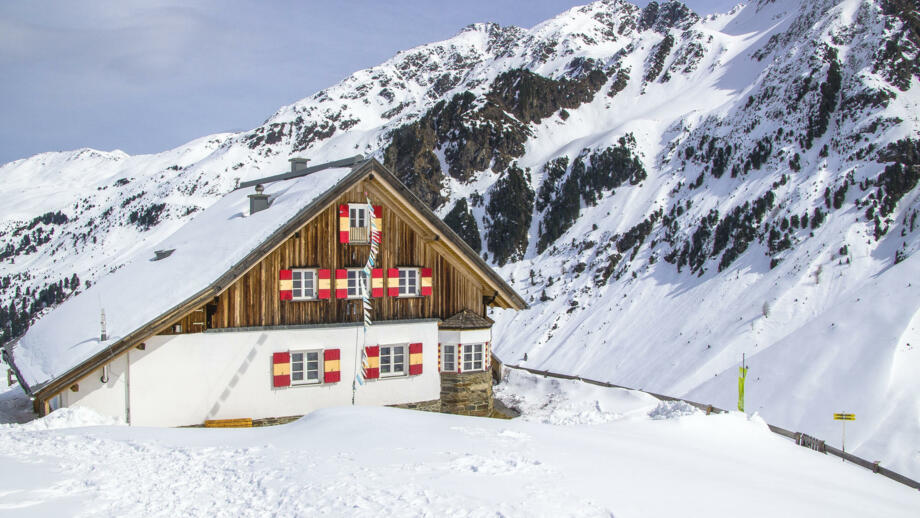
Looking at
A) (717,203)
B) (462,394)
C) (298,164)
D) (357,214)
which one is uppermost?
(717,203)

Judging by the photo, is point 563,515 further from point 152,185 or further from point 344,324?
point 152,185

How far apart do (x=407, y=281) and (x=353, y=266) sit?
205cm

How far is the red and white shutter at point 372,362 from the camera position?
2077 centimetres

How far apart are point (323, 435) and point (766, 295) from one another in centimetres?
4626

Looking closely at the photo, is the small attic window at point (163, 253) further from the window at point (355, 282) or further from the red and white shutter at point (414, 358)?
the red and white shutter at point (414, 358)

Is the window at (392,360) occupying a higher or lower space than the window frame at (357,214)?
lower

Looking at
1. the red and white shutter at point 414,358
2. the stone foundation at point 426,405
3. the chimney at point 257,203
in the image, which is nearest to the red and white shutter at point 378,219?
the red and white shutter at point 414,358

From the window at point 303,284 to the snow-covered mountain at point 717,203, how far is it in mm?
29543

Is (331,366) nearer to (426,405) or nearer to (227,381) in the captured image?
(227,381)

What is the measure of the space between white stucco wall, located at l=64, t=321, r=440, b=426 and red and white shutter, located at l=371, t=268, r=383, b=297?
42.8 inches

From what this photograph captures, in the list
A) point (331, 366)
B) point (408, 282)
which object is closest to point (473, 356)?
point (408, 282)

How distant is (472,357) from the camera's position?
75.0 ft

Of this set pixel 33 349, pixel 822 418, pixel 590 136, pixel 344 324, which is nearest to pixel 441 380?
pixel 344 324

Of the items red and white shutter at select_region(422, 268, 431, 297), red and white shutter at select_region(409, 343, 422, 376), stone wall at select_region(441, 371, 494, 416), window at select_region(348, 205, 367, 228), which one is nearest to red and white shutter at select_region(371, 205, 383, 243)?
window at select_region(348, 205, 367, 228)
